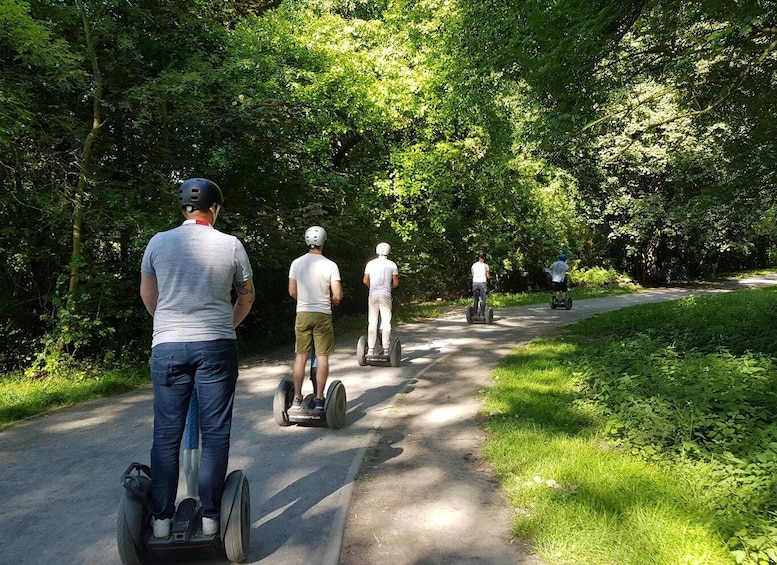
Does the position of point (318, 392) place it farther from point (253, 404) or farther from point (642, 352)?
point (642, 352)

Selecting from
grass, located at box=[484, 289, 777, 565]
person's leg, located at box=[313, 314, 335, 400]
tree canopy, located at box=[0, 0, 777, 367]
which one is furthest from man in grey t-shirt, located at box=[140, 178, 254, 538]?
tree canopy, located at box=[0, 0, 777, 367]

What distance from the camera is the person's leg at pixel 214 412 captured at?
2.85 meters

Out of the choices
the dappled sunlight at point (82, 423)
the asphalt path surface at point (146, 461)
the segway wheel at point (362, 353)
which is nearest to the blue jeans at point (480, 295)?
the segway wheel at point (362, 353)

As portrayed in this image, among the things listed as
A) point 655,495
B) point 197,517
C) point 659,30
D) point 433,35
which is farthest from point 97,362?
point 433,35

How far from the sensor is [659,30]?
8391mm

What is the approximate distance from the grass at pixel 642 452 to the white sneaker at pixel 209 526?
190 centimetres

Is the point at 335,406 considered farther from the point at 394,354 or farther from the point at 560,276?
the point at 560,276

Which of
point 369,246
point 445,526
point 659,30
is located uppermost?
point 659,30

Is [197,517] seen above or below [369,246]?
below

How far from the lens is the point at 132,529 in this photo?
2750 mm

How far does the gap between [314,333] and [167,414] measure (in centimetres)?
286

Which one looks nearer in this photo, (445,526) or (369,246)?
(445,526)

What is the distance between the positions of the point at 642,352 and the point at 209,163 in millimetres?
8147

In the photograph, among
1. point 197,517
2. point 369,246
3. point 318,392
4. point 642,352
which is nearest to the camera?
point 197,517
